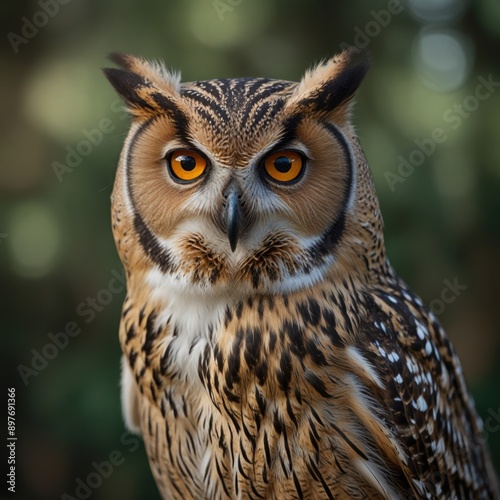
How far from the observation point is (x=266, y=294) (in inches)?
59.9

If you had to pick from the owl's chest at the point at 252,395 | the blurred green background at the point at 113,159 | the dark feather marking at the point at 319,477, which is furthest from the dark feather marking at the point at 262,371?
the blurred green background at the point at 113,159

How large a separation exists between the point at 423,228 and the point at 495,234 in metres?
0.42

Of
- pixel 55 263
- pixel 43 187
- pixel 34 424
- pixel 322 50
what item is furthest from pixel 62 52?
pixel 34 424

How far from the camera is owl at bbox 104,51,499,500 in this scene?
1.41 metres

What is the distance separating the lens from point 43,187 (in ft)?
8.76

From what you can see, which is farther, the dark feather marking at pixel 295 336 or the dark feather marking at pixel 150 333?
the dark feather marking at pixel 150 333

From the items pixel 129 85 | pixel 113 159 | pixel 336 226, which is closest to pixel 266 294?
pixel 336 226

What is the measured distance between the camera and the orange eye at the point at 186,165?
55.4 inches

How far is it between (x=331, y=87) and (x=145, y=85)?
17.3 inches

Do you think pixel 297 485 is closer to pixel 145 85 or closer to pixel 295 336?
pixel 295 336

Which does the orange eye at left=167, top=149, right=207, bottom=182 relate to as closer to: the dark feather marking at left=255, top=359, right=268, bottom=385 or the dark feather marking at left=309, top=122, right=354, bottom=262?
the dark feather marking at left=309, top=122, right=354, bottom=262

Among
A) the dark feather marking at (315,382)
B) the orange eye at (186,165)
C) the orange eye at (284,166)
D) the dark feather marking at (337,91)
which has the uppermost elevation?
the dark feather marking at (337,91)

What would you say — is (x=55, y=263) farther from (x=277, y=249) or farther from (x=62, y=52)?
(x=277, y=249)

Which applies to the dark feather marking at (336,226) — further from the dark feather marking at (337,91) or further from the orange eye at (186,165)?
the orange eye at (186,165)
